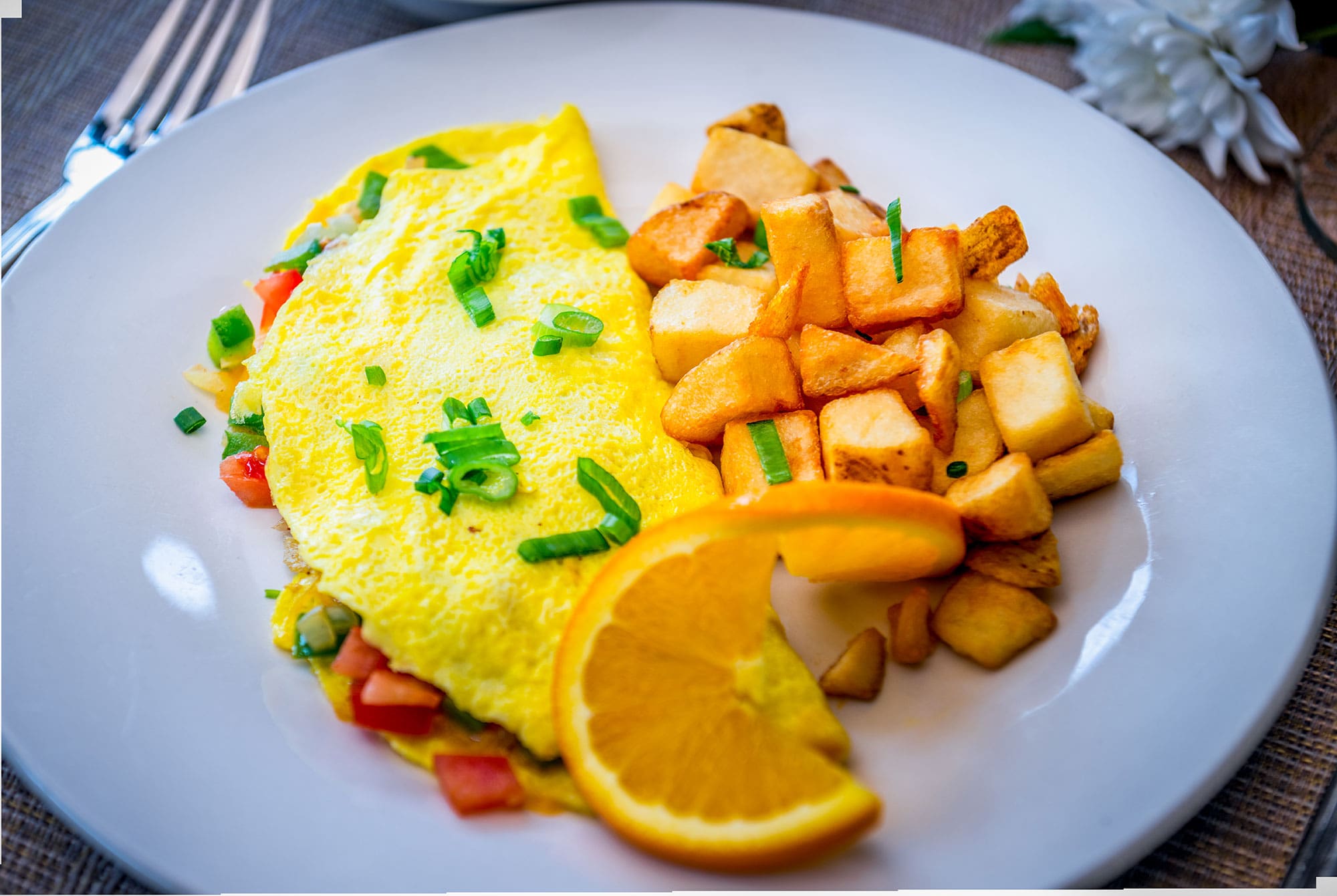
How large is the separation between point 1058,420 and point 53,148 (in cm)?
339

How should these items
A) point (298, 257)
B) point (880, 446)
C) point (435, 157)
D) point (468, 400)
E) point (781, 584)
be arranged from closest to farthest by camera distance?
point (880, 446) → point (781, 584) → point (468, 400) → point (298, 257) → point (435, 157)

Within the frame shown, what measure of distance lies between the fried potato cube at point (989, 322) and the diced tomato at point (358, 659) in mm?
1510

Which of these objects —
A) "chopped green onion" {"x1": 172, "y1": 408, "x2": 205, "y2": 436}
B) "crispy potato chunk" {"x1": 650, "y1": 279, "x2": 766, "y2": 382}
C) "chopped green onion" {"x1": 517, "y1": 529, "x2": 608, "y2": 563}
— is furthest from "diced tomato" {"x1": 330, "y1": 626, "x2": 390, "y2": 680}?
"crispy potato chunk" {"x1": 650, "y1": 279, "x2": 766, "y2": 382}

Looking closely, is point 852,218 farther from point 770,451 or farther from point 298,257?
point 298,257

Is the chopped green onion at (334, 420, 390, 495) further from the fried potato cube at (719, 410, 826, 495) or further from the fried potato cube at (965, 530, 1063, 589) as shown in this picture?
the fried potato cube at (965, 530, 1063, 589)

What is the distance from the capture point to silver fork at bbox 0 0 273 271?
3164 millimetres

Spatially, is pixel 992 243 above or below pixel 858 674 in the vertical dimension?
above

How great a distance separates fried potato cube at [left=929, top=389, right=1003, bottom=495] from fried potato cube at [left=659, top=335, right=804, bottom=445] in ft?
1.20

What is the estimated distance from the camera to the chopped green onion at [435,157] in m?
3.29

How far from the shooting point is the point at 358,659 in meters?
2.19

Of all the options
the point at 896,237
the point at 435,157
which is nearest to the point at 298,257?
the point at 435,157

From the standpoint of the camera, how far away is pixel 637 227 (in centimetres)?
320

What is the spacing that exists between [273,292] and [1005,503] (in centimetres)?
205

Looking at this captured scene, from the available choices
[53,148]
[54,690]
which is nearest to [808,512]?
[54,690]
